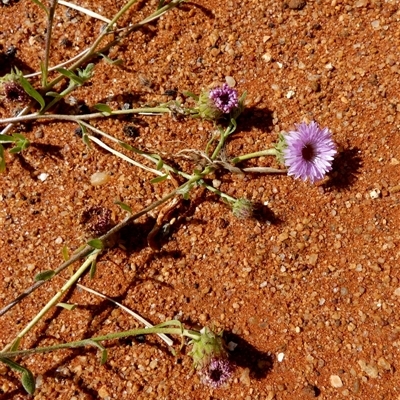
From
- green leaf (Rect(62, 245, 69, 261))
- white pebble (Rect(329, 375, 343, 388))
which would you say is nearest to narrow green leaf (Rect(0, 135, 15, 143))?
green leaf (Rect(62, 245, 69, 261))

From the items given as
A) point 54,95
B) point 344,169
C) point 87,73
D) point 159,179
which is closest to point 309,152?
point 344,169

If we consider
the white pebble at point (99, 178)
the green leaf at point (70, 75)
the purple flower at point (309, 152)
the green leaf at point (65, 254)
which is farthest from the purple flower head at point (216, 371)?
the green leaf at point (70, 75)

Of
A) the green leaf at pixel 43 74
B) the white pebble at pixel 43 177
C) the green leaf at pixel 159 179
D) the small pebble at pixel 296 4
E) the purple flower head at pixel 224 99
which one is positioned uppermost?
the small pebble at pixel 296 4

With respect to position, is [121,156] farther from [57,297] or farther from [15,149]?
[57,297]

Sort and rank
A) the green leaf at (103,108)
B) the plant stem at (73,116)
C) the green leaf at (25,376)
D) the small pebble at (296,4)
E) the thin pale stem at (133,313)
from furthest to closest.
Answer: the small pebble at (296,4) < the plant stem at (73,116) < the green leaf at (103,108) < the thin pale stem at (133,313) < the green leaf at (25,376)

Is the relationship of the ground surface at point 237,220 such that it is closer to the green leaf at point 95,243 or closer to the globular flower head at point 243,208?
the globular flower head at point 243,208

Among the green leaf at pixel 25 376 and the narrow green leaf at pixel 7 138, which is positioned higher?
the narrow green leaf at pixel 7 138

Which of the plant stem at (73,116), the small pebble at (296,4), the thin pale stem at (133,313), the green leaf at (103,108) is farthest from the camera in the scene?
the small pebble at (296,4)

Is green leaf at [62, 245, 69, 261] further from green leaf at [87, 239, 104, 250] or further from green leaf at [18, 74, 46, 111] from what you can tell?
green leaf at [18, 74, 46, 111]
